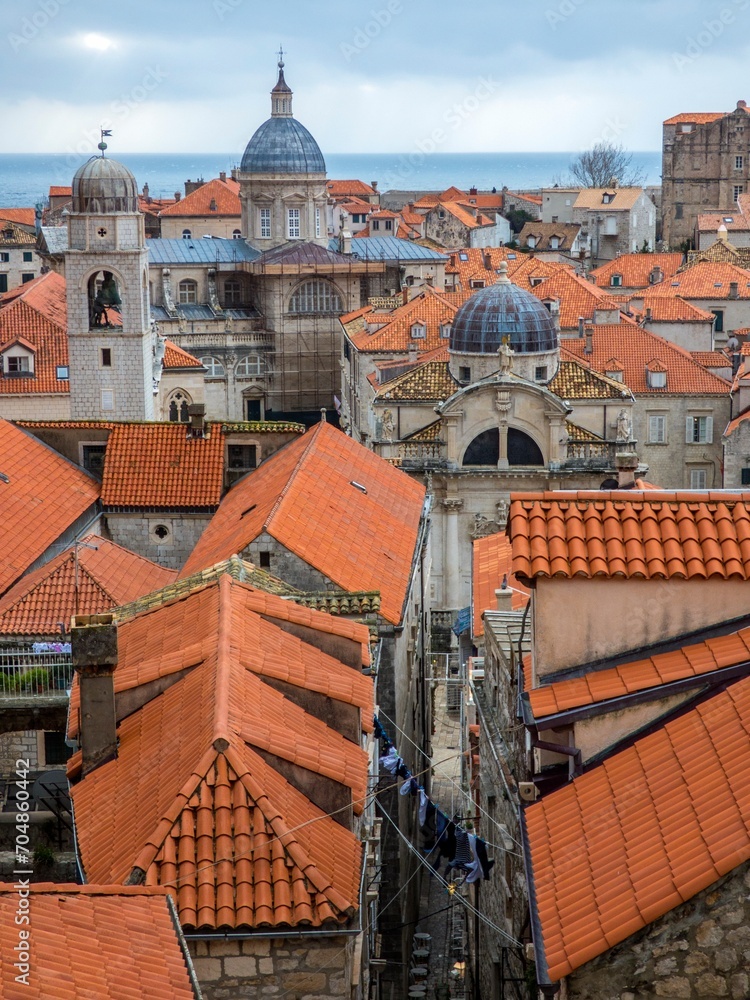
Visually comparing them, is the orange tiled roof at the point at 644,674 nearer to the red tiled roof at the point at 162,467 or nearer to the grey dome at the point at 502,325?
the red tiled roof at the point at 162,467

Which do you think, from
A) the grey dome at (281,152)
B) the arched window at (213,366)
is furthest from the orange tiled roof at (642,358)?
the grey dome at (281,152)

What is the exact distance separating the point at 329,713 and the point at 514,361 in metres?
33.9

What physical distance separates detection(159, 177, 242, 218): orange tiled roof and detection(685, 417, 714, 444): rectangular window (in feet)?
195

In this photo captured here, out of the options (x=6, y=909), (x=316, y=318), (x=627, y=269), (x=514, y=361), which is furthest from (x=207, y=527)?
(x=627, y=269)

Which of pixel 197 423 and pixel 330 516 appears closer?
pixel 330 516

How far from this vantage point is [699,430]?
69688 millimetres

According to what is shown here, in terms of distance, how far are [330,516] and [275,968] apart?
15841mm

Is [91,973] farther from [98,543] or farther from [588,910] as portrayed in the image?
[98,543]

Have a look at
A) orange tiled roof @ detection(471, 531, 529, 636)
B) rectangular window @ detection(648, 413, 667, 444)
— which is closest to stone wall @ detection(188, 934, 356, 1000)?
orange tiled roof @ detection(471, 531, 529, 636)

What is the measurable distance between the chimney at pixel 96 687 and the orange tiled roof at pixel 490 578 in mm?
6983

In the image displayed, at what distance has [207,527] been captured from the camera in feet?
119

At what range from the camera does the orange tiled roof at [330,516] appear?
28.5 m

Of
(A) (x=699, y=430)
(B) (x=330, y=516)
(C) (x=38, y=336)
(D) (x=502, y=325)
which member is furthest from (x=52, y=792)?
(A) (x=699, y=430)

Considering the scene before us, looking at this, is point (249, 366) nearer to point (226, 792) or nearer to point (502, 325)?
point (502, 325)
